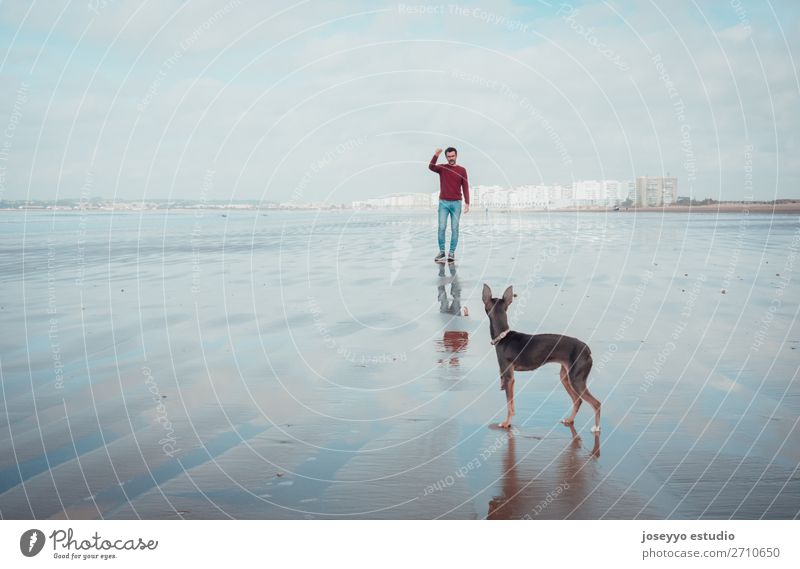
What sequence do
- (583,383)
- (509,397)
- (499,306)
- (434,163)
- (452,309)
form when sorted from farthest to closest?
(434,163)
(452,309)
(499,306)
(509,397)
(583,383)

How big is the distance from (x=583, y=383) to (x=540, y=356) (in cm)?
39

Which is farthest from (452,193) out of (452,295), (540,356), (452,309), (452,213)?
(540,356)

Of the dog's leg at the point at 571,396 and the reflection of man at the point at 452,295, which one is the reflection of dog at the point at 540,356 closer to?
the dog's leg at the point at 571,396

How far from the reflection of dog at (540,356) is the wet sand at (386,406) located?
0.23 metres

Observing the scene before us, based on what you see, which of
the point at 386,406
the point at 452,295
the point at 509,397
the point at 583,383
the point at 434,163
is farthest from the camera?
the point at 434,163

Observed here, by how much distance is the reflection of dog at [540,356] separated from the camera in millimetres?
5359

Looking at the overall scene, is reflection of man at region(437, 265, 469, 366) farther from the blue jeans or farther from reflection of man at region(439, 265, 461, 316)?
the blue jeans

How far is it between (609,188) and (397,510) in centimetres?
7998

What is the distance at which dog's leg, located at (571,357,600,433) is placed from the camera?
5289 millimetres

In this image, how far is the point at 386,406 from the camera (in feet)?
19.7

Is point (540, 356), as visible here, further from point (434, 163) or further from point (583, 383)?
point (434, 163)

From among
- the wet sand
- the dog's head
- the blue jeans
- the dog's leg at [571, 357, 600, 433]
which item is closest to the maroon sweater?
the blue jeans

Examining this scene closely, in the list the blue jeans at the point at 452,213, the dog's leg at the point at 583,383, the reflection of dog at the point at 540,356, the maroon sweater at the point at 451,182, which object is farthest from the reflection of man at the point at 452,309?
the maroon sweater at the point at 451,182
